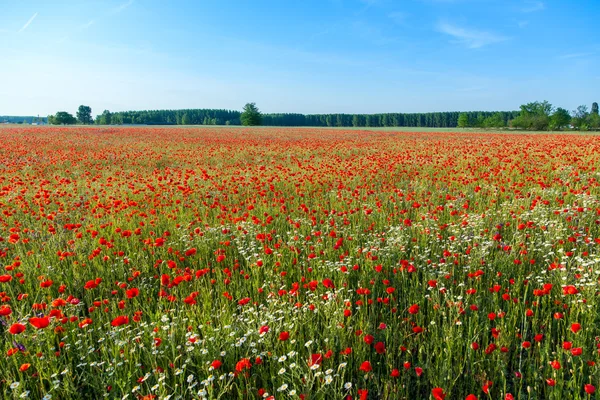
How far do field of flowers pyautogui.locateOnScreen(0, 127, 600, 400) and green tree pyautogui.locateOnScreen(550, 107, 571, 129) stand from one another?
90.5m

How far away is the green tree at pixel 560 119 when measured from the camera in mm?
80875

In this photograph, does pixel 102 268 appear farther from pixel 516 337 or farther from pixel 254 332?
pixel 516 337

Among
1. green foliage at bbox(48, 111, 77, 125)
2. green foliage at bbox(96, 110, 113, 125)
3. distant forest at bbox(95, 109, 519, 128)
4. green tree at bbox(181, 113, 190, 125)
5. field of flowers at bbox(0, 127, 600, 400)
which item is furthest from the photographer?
distant forest at bbox(95, 109, 519, 128)

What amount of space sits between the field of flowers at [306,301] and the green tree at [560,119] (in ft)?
297

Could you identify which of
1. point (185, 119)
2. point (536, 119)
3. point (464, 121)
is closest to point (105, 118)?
point (185, 119)

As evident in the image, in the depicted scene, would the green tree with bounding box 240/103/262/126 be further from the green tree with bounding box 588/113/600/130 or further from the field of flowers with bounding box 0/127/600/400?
the field of flowers with bounding box 0/127/600/400

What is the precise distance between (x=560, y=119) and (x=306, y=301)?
101 meters

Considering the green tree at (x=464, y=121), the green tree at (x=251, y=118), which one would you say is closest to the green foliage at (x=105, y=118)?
the green tree at (x=251, y=118)

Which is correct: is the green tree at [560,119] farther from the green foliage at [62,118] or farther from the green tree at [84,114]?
the green tree at [84,114]

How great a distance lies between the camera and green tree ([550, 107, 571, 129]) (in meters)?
80.9

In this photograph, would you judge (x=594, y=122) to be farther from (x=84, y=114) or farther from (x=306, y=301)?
(x=84, y=114)

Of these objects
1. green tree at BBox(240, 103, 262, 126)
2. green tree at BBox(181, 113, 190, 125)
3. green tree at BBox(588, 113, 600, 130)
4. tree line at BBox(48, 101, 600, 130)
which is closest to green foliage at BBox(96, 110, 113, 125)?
tree line at BBox(48, 101, 600, 130)

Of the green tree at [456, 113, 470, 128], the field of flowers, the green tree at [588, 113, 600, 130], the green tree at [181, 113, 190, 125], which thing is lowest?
the field of flowers

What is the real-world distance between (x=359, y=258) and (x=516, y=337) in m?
1.90
